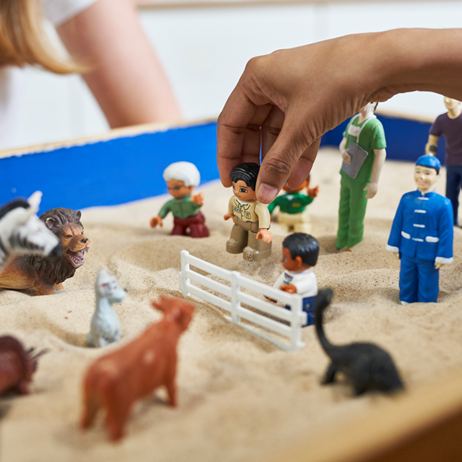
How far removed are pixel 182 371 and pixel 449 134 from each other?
1.70m

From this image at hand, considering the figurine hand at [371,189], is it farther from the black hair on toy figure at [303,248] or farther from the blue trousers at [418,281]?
the black hair on toy figure at [303,248]

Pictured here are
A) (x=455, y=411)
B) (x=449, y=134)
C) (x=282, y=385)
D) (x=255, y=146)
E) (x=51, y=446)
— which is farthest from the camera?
(x=449, y=134)

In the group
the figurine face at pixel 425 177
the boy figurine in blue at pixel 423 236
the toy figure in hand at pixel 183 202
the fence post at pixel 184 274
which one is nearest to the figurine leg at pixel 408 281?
the boy figurine in blue at pixel 423 236

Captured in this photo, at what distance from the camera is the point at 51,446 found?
3.09ft

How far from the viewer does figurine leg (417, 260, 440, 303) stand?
159 centimetres

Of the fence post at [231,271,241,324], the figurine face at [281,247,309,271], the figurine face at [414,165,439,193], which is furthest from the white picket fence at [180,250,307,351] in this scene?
the figurine face at [414,165,439,193]

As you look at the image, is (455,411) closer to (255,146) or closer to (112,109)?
(255,146)

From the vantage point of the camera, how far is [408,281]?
5.39ft

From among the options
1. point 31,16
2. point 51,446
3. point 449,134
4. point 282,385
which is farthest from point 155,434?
point 31,16

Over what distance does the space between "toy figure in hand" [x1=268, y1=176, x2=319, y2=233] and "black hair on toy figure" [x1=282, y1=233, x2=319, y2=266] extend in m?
0.88

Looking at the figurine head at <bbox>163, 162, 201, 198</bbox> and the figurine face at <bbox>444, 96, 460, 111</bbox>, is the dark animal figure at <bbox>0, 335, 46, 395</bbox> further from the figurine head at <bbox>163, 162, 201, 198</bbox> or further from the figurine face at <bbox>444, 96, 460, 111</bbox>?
the figurine face at <bbox>444, 96, 460, 111</bbox>

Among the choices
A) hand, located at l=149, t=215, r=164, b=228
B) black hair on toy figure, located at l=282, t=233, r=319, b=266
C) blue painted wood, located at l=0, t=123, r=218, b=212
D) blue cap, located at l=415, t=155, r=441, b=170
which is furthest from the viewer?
blue painted wood, located at l=0, t=123, r=218, b=212

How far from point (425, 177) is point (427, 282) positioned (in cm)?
33

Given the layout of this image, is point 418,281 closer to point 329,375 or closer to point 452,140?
point 329,375
